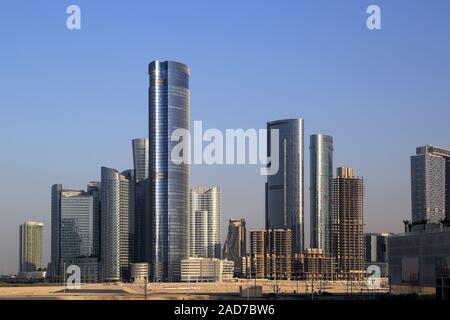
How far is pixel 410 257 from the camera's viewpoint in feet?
397
